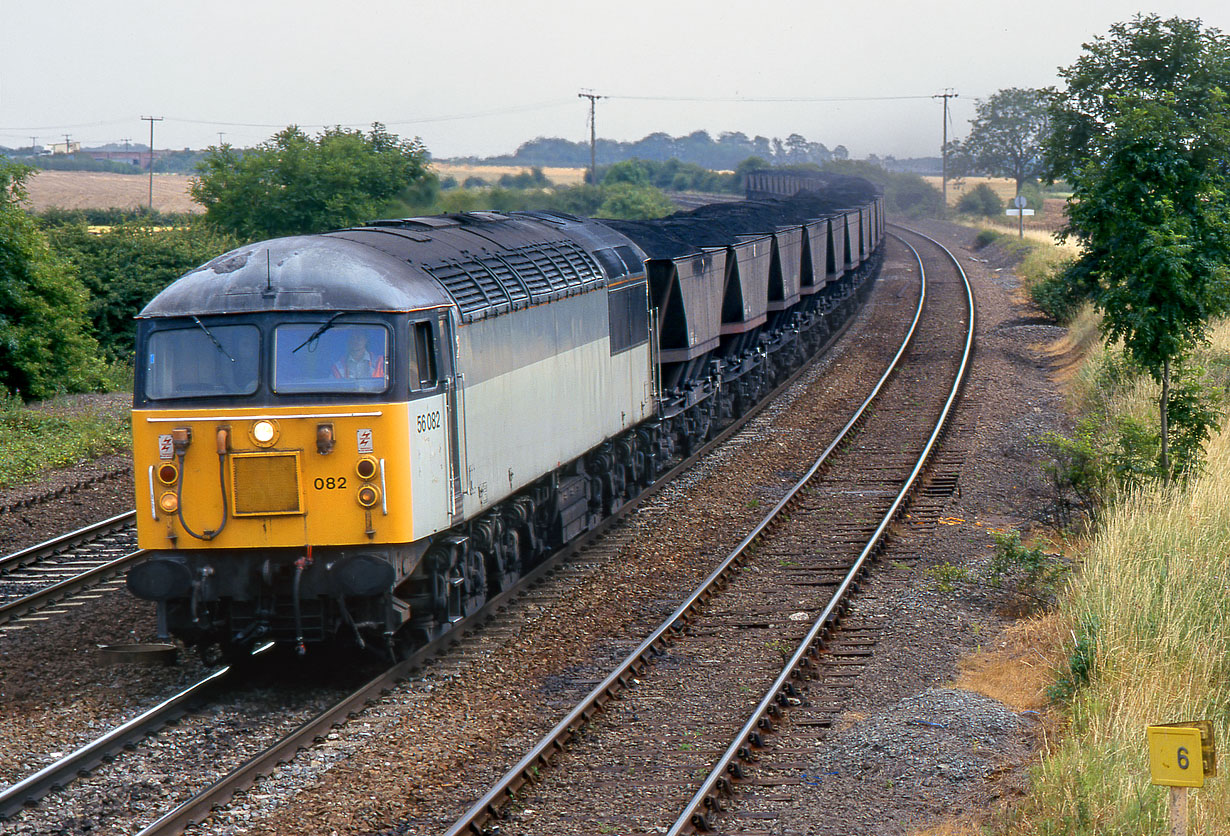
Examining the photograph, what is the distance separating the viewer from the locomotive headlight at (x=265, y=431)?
949 centimetres

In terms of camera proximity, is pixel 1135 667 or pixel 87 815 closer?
pixel 87 815

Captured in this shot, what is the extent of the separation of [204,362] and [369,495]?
1658 millimetres

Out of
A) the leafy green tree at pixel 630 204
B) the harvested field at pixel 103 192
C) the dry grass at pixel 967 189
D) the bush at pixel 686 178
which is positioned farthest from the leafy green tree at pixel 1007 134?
the harvested field at pixel 103 192

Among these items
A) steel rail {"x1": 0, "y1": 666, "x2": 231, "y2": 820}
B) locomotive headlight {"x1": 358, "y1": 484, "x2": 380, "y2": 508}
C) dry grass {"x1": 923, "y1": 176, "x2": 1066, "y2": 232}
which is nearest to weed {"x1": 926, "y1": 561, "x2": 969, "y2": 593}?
locomotive headlight {"x1": 358, "y1": 484, "x2": 380, "y2": 508}

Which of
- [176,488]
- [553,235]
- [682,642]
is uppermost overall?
[553,235]

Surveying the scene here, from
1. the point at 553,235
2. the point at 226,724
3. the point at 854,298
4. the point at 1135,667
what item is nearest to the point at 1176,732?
the point at 1135,667

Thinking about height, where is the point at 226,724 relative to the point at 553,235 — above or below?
below

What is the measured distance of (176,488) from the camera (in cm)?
961

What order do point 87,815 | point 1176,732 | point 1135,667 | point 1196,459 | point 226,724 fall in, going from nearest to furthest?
1. point 1176,732
2. point 87,815
3. point 1135,667
4. point 226,724
5. point 1196,459

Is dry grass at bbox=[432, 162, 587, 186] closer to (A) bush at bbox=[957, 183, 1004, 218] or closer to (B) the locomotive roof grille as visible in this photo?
(A) bush at bbox=[957, 183, 1004, 218]

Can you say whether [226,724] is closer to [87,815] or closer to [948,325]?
[87,815]

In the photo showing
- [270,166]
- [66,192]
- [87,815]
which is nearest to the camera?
[87,815]

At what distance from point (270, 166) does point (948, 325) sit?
20.6m

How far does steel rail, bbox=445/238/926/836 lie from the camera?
763 centimetres
